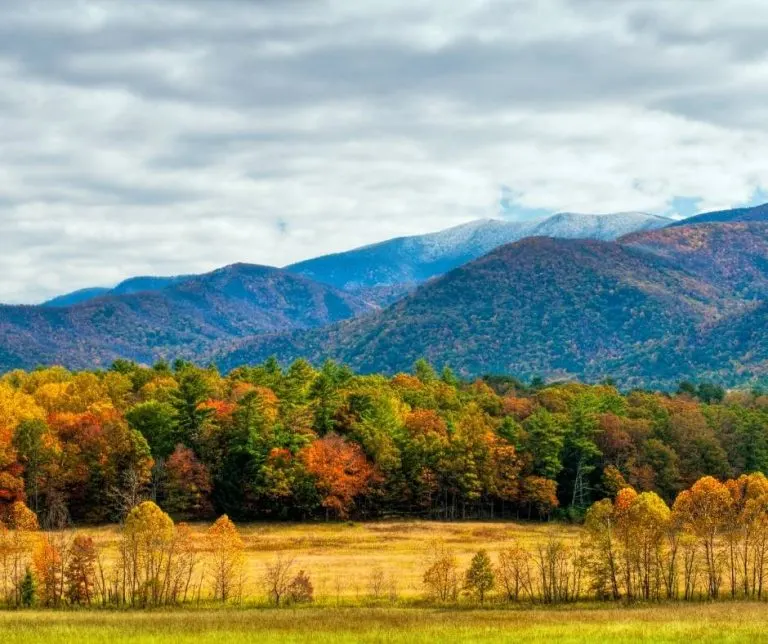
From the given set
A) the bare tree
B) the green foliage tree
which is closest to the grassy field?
the bare tree

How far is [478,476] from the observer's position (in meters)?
142

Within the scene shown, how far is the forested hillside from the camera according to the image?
→ 132 m

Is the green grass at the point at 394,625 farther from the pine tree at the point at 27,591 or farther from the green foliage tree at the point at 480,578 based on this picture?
the green foliage tree at the point at 480,578

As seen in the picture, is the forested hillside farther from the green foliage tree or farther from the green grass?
the green grass

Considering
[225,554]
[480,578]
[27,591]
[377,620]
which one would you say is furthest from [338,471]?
[377,620]

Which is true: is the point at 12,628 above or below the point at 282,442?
below

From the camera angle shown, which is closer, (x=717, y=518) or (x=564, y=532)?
(x=717, y=518)

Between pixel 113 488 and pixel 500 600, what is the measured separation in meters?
62.5

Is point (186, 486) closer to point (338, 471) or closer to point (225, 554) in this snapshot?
point (338, 471)

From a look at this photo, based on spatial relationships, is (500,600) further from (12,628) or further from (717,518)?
(12,628)

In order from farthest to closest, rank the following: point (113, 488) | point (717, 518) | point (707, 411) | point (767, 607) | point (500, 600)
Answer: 1. point (707, 411)
2. point (113, 488)
3. point (717, 518)
4. point (500, 600)
5. point (767, 607)

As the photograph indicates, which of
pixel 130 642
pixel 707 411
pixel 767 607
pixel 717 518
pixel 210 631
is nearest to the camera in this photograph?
pixel 130 642

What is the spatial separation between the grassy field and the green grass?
9914mm

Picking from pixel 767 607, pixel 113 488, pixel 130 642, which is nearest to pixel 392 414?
pixel 113 488
